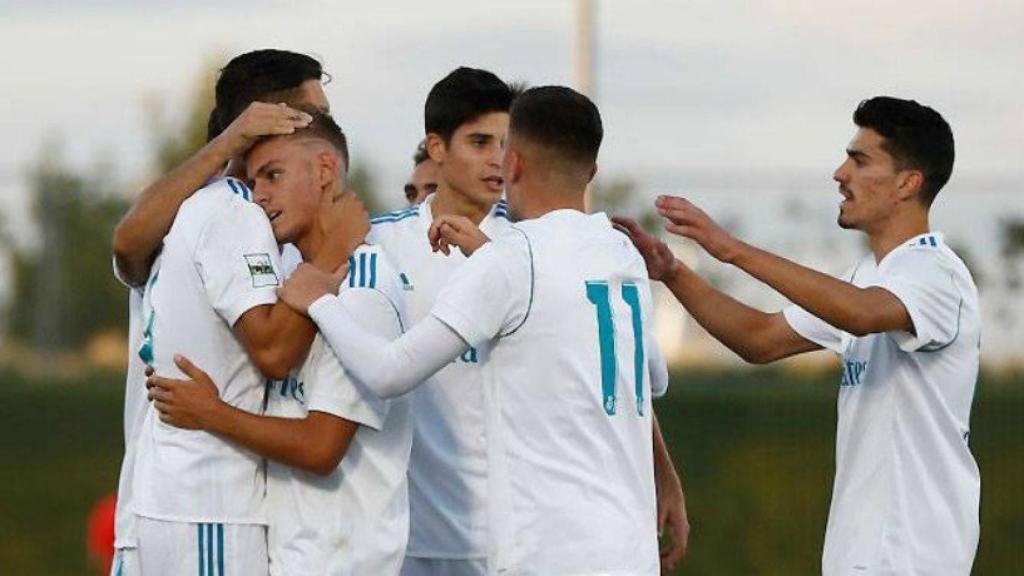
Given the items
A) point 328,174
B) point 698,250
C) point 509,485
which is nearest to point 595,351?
point 509,485

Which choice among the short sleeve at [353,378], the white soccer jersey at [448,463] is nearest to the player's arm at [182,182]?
the short sleeve at [353,378]

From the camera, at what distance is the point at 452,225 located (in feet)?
22.4

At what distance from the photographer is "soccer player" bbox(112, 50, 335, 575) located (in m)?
6.66

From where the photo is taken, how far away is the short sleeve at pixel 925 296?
7.32 meters

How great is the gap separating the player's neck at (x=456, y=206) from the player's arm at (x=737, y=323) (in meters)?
0.66

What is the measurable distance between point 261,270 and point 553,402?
90 centimetres

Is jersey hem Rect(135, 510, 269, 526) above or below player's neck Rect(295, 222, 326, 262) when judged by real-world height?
below

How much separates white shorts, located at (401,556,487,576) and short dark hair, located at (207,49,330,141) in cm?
162

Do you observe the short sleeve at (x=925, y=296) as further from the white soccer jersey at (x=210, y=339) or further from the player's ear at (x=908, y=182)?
the white soccer jersey at (x=210, y=339)

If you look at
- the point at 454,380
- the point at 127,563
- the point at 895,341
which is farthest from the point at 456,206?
the point at 127,563

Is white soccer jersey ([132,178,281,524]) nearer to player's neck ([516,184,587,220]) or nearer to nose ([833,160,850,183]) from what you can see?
player's neck ([516,184,587,220])

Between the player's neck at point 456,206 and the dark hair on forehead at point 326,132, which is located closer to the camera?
the dark hair on forehead at point 326,132

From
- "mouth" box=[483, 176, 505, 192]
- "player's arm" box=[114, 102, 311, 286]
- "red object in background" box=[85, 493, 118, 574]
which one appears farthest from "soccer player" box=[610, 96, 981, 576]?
"red object in background" box=[85, 493, 118, 574]

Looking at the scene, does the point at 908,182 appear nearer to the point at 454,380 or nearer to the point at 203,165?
the point at 454,380
